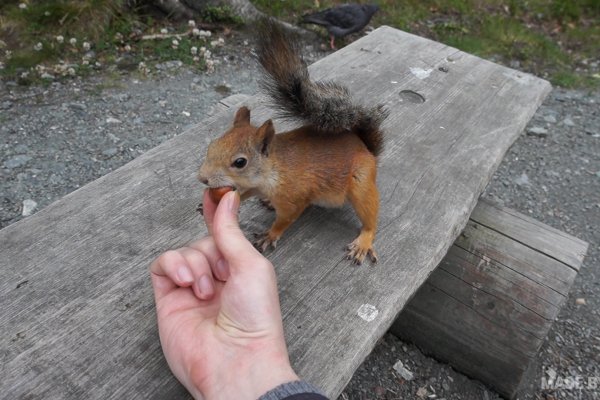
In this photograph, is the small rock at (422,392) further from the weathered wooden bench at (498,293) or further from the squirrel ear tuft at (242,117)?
the squirrel ear tuft at (242,117)

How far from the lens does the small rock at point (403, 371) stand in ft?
6.21

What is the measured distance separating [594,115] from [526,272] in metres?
2.39

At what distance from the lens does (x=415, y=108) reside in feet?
6.15

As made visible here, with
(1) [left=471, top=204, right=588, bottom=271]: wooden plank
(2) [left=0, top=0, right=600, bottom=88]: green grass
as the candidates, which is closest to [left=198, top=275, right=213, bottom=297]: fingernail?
(1) [left=471, top=204, right=588, bottom=271]: wooden plank

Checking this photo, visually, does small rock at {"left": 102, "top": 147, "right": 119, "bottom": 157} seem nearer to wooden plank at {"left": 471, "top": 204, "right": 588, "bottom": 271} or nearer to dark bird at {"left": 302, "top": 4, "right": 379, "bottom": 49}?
wooden plank at {"left": 471, "top": 204, "right": 588, "bottom": 271}

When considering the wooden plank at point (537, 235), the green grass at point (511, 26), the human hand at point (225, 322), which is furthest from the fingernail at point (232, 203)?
the green grass at point (511, 26)

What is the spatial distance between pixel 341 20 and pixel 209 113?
4.81 feet

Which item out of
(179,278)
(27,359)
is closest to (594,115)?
(179,278)

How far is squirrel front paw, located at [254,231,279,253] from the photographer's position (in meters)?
1.27

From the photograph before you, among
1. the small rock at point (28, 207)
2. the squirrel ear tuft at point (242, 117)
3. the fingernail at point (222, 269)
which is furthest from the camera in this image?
the small rock at point (28, 207)

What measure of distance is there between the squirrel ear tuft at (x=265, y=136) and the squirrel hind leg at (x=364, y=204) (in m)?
0.23

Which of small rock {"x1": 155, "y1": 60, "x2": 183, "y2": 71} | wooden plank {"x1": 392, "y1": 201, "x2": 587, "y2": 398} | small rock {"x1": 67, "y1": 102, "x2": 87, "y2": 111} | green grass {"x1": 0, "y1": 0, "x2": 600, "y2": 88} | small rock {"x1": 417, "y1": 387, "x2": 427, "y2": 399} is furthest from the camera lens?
small rock {"x1": 155, "y1": 60, "x2": 183, "y2": 71}

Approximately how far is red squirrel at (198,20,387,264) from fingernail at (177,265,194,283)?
279 mm

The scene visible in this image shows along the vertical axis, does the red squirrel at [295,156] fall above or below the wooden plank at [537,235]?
above
